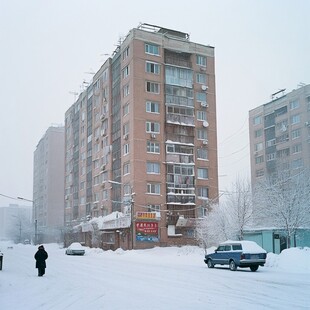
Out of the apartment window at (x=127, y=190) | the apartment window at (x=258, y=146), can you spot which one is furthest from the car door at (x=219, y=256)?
the apartment window at (x=258, y=146)

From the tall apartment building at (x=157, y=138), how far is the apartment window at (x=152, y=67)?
0.12 meters

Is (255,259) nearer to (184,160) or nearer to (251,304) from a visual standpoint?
(251,304)

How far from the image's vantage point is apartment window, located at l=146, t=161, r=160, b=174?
54.8m

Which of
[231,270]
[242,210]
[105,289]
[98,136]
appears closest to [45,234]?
[98,136]

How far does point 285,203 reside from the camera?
135ft

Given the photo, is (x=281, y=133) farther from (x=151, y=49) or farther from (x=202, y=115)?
(x=151, y=49)

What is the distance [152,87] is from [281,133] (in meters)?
29.6

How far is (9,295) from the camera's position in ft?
49.6

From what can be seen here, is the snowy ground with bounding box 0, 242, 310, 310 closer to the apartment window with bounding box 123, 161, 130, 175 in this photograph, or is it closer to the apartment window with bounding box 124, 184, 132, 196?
the apartment window with bounding box 124, 184, 132, 196

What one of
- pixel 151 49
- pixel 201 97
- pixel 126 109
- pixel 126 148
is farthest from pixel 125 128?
pixel 201 97

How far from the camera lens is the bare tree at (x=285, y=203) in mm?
39688

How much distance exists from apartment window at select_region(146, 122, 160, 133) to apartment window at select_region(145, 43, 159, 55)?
8.81 metres

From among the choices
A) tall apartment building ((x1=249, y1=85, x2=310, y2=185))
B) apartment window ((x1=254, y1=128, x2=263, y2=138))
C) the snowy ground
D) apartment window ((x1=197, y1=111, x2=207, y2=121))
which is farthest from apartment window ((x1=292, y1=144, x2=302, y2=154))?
the snowy ground

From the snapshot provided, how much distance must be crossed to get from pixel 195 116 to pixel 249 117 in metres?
32.2
